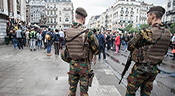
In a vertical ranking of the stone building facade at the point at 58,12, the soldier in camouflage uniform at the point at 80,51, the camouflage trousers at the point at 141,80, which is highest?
the stone building facade at the point at 58,12

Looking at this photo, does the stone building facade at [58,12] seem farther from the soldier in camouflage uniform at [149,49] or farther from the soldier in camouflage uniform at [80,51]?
the soldier in camouflage uniform at [149,49]

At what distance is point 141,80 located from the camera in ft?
7.31

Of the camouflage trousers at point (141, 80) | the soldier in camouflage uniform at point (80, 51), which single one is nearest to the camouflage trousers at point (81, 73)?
the soldier in camouflage uniform at point (80, 51)

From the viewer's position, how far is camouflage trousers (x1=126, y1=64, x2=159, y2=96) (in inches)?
87.0

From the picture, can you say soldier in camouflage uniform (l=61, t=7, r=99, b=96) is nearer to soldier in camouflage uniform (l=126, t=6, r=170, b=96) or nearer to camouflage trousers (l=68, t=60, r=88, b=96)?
camouflage trousers (l=68, t=60, r=88, b=96)

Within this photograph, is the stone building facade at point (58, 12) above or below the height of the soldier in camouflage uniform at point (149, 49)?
above

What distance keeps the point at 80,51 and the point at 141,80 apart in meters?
1.23

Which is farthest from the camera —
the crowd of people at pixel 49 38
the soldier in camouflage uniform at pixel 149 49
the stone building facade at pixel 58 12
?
the stone building facade at pixel 58 12

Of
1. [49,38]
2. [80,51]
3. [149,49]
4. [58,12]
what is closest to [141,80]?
[149,49]

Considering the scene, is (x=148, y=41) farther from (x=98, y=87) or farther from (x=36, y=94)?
(x=36, y=94)

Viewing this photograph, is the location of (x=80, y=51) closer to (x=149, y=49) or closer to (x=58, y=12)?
(x=149, y=49)

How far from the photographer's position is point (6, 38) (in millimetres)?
15859

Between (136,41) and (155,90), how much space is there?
8.32 feet

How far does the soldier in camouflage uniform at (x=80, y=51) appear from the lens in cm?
222
